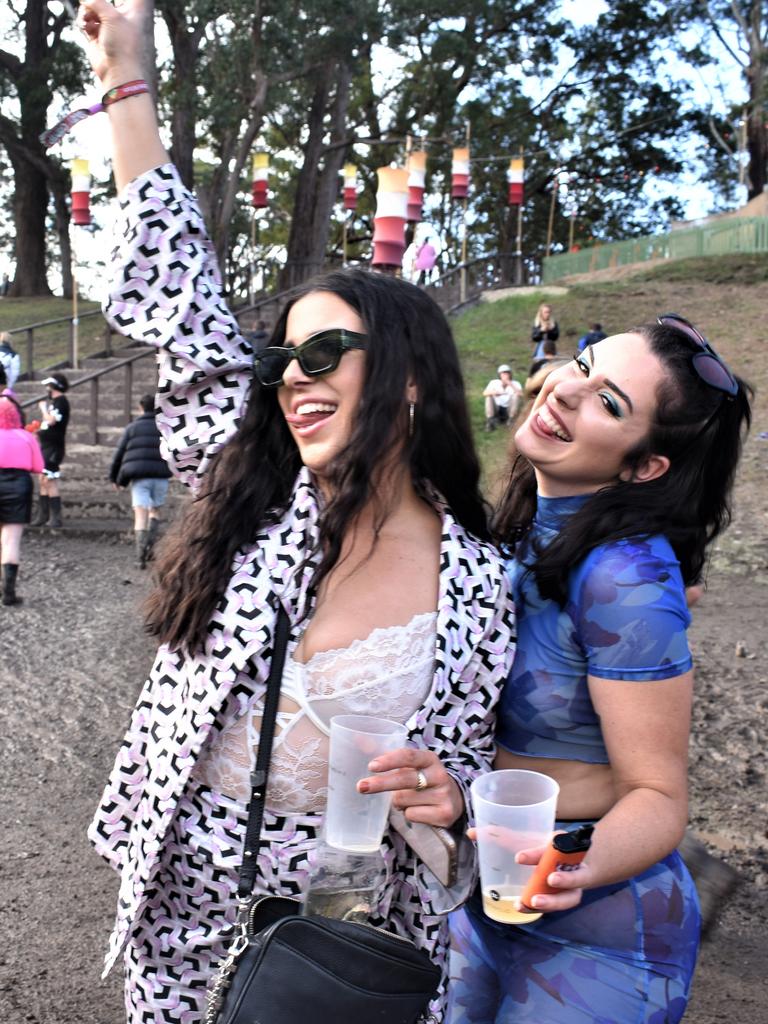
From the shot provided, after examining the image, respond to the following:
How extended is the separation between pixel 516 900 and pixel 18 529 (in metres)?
7.58

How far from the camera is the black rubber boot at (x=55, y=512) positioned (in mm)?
11369

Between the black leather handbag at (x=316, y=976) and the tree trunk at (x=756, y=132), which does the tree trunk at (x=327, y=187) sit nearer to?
the tree trunk at (x=756, y=132)

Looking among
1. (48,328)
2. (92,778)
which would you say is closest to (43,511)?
(92,778)

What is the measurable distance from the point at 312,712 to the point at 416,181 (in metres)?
18.5

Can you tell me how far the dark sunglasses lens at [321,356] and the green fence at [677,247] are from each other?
90.6 feet

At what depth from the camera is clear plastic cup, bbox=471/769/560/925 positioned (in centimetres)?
161

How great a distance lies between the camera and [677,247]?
102 ft

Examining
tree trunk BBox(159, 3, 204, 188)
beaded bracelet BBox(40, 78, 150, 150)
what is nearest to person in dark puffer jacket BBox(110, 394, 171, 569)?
beaded bracelet BBox(40, 78, 150, 150)

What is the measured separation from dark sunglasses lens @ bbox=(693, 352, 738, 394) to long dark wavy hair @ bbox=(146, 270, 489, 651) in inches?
17.1

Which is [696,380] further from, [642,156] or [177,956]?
[642,156]

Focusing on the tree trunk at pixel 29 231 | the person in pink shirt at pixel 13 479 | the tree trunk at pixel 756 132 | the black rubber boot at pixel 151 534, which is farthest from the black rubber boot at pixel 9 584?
the tree trunk at pixel 756 132

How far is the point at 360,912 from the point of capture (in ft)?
5.53

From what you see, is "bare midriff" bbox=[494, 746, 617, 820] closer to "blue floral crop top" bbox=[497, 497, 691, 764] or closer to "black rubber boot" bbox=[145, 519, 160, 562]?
"blue floral crop top" bbox=[497, 497, 691, 764]

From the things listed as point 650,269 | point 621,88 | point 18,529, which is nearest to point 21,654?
point 18,529
